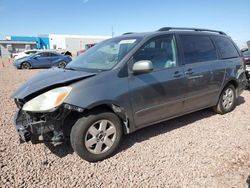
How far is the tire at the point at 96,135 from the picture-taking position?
2.98 metres

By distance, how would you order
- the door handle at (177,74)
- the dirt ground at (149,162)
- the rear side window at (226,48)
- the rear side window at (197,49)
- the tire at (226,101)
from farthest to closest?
1. the tire at (226,101)
2. the rear side window at (226,48)
3. the rear side window at (197,49)
4. the door handle at (177,74)
5. the dirt ground at (149,162)

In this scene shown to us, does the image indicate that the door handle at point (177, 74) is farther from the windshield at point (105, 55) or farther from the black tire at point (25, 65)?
the black tire at point (25, 65)

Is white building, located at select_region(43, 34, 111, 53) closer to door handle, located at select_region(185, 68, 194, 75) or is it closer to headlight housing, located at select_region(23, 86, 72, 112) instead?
door handle, located at select_region(185, 68, 194, 75)

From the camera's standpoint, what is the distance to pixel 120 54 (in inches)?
138

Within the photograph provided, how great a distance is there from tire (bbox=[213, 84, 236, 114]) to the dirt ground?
72cm

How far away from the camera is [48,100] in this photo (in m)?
2.84

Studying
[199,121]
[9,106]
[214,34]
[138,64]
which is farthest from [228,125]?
[9,106]

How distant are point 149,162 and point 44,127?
157 cm

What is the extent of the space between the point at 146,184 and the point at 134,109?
1132 millimetres

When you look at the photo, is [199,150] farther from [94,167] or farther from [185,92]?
[94,167]

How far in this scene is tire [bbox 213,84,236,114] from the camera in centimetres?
498

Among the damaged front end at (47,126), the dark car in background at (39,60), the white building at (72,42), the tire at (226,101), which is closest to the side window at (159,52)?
the damaged front end at (47,126)

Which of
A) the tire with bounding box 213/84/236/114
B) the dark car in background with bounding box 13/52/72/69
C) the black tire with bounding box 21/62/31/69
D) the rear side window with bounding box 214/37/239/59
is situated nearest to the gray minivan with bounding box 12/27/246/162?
the rear side window with bounding box 214/37/239/59

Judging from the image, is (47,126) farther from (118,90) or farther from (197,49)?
(197,49)
